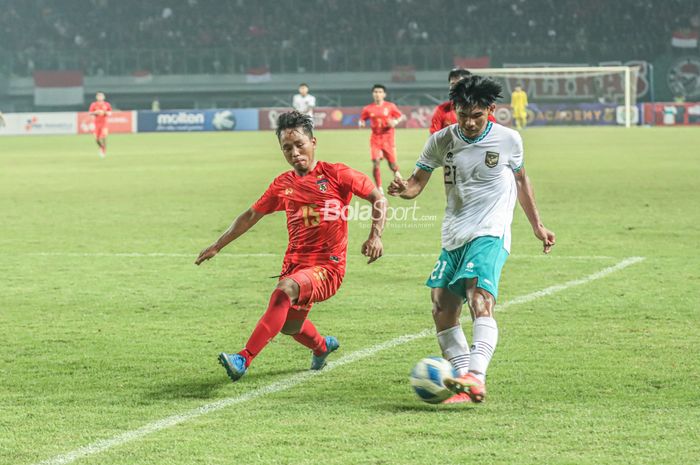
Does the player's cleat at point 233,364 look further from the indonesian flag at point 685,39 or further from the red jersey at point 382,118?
the indonesian flag at point 685,39

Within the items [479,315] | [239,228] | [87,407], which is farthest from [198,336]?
[479,315]

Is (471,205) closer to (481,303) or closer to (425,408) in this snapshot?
(481,303)

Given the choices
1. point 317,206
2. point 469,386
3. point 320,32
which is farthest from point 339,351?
point 320,32

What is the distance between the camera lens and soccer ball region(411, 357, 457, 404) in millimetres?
5371

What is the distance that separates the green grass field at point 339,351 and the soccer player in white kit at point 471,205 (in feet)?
1.47

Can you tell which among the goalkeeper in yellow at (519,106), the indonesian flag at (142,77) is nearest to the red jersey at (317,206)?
the goalkeeper in yellow at (519,106)

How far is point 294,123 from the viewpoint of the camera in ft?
19.9

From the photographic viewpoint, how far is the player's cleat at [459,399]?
217 inches

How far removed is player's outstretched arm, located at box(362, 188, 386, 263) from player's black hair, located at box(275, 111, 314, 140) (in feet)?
1.65

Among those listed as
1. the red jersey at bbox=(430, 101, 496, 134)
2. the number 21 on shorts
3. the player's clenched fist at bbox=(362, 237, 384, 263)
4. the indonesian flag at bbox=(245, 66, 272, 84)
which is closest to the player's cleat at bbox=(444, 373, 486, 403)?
the number 21 on shorts

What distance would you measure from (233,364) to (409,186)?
1.33 metres

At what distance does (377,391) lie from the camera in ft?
18.9

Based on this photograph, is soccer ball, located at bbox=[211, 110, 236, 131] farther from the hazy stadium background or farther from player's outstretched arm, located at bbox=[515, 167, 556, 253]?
player's outstretched arm, located at bbox=[515, 167, 556, 253]

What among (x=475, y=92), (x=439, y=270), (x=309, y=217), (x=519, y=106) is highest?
(x=475, y=92)
